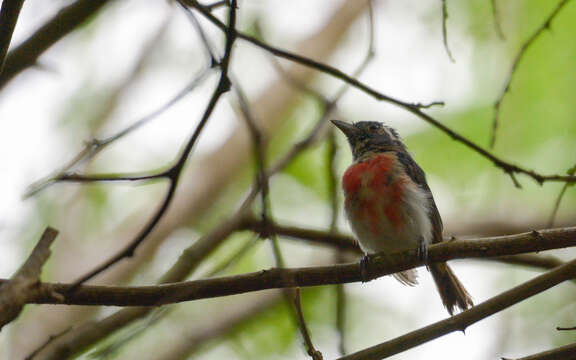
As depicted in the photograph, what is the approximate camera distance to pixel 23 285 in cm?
230

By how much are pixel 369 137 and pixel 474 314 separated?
131 inches

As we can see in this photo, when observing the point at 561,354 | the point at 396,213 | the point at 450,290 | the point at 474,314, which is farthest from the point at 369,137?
the point at 561,354

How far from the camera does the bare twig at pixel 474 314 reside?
2908 millimetres

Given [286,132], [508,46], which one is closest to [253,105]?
[286,132]

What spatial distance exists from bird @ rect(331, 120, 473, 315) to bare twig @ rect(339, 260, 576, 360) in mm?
1674

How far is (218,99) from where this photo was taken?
9.77ft

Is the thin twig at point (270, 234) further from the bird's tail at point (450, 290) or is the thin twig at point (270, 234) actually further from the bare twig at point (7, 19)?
the bird's tail at point (450, 290)

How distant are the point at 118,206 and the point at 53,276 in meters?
1.90

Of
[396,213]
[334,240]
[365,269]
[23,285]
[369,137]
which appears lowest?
[23,285]

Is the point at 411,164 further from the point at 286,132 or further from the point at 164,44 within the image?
the point at 286,132

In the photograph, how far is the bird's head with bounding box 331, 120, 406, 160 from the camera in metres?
5.94

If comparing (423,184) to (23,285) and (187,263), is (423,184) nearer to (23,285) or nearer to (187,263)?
(187,263)

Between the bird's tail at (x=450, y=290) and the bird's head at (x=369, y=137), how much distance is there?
3.88ft

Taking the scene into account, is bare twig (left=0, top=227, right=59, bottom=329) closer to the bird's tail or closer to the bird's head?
the bird's tail
